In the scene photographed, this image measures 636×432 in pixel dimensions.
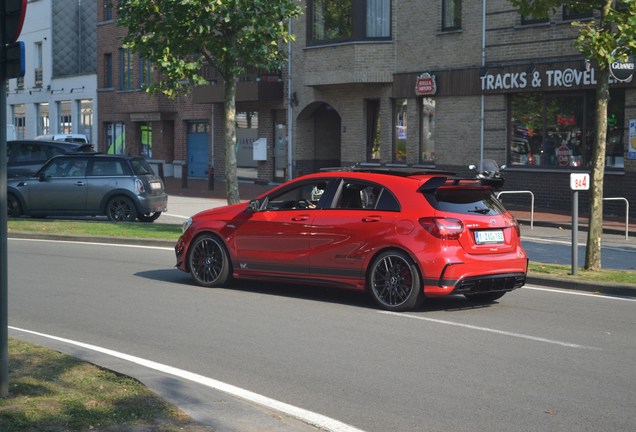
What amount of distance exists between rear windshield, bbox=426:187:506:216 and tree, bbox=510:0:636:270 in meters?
3.21

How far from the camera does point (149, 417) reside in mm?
6332

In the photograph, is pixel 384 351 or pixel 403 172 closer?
pixel 384 351

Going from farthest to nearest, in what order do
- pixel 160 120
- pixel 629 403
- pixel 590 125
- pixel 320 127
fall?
pixel 160 120, pixel 320 127, pixel 590 125, pixel 629 403

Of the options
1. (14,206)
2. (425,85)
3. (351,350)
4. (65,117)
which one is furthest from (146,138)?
(351,350)

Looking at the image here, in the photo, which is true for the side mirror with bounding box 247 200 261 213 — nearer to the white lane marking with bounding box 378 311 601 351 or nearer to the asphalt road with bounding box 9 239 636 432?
the asphalt road with bounding box 9 239 636 432

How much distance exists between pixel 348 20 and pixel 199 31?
13.5m

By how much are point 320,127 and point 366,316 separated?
2581 cm

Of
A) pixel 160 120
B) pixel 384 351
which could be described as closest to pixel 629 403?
pixel 384 351

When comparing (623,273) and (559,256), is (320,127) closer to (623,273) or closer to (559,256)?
(559,256)

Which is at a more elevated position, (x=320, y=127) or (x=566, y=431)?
(x=320, y=127)

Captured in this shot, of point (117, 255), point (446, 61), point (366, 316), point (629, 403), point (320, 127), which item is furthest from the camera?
point (320, 127)

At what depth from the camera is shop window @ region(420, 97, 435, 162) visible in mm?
30519

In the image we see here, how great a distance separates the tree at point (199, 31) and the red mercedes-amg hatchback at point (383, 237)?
7.56 meters

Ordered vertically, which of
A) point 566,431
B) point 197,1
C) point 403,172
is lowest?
point 566,431
